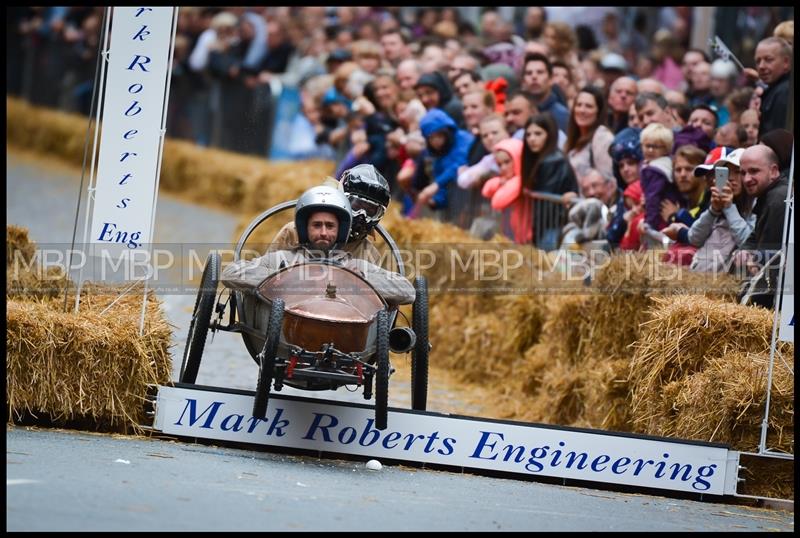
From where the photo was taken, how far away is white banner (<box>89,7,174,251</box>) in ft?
36.9

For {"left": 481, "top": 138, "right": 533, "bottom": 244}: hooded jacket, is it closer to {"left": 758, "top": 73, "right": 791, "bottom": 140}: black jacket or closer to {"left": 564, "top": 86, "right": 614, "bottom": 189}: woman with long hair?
{"left": 564, "top": 86, "right": 614, "bottom": 189}: woman with long hair

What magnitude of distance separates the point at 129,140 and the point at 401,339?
93.4 inches

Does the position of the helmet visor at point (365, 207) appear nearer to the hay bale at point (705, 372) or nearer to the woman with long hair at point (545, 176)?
the hay bale at point (705, 372)

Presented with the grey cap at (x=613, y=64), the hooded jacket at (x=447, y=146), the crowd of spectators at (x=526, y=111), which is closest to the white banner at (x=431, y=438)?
the crowd of spectators at (x=526, y=111)

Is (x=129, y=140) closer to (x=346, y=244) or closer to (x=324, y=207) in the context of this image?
(x=324, y=207)

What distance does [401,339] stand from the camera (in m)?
10.8

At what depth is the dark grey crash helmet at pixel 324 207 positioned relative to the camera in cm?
1082

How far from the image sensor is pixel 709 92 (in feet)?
52.7

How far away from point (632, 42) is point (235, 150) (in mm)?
7527

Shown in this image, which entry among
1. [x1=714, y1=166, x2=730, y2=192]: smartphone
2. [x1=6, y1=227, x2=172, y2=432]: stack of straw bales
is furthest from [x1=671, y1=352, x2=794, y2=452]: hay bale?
[x1=6, y1=227, x2=172, y2=432]: stack of straw bales

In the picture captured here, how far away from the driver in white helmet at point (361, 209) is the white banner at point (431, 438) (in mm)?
1308

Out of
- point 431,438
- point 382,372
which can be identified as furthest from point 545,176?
point 382,372

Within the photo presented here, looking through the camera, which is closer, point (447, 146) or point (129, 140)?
point (129, 140)

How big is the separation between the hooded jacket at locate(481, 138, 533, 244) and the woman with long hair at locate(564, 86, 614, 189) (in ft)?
2.16
